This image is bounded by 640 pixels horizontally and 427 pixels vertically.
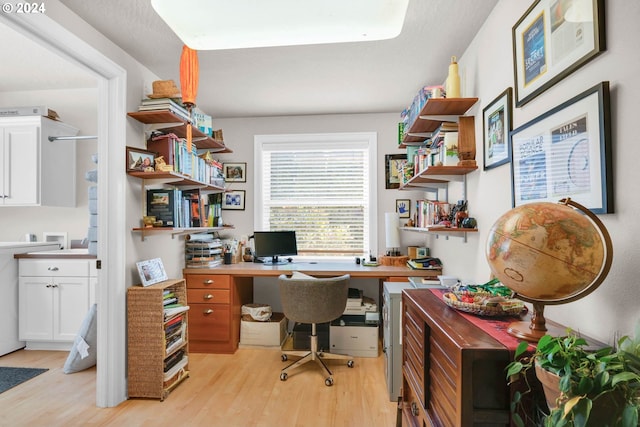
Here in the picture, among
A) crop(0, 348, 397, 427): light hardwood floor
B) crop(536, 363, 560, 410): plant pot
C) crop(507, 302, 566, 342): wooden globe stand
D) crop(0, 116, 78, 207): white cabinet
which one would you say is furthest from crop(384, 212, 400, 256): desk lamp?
crop(0, 116, 78, 207): white cabinet

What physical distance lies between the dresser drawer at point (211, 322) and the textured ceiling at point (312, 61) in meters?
2.03

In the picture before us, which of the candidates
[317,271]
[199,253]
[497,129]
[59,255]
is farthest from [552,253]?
[59,255]

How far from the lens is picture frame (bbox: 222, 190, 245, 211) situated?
371cm

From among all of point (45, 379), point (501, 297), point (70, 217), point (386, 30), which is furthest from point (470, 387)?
point (70, 217)

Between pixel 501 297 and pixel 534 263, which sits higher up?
pixel 534 263

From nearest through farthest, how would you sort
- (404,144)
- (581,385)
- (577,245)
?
(581,385)
(577,245)
(404,144)

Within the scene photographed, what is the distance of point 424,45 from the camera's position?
2188 mm

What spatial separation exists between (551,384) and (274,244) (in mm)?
2897

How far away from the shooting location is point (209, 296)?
2.92 m

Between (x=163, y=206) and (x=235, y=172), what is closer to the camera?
(x=163, y=206)

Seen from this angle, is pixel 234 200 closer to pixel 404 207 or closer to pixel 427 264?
pixel 404 207

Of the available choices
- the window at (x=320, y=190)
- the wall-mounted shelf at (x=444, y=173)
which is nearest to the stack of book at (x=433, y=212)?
the wall-mounted shelf at (x=444, y=173)

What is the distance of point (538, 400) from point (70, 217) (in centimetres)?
406

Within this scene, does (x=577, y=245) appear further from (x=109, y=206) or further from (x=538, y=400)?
(x=109, y=206)
